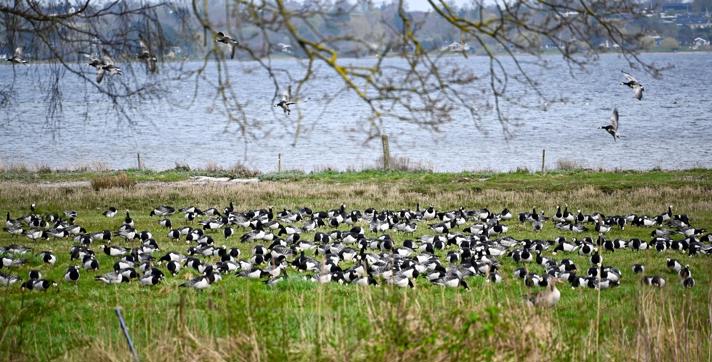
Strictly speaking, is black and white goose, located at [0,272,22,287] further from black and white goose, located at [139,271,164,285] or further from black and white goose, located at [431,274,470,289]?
black and white goose, located at [431,274,470,289]

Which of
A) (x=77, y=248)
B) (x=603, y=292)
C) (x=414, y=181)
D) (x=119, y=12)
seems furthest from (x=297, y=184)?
(x=119, y=12)

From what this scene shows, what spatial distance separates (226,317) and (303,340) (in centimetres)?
67

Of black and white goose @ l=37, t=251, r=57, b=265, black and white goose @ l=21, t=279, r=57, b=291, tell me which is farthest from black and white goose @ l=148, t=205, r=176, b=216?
black and white goose @ l=21, t=279, r=57, b=291

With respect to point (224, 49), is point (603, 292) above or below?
below

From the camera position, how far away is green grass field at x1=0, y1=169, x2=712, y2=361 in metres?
6.28

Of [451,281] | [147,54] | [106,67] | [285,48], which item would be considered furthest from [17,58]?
[451,281]

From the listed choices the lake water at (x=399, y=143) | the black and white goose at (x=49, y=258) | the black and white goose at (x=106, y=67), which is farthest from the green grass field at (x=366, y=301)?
the lake water at (x=399, y=143)

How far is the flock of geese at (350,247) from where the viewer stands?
46.4ft

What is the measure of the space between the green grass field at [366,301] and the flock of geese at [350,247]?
28 cm

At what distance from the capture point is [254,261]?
1602 cm

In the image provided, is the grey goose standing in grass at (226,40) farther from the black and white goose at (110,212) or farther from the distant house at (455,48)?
the black and white goose at (110,212)

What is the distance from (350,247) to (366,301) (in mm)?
11191

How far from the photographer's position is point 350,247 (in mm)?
18250

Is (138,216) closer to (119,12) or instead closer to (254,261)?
(254,261)
